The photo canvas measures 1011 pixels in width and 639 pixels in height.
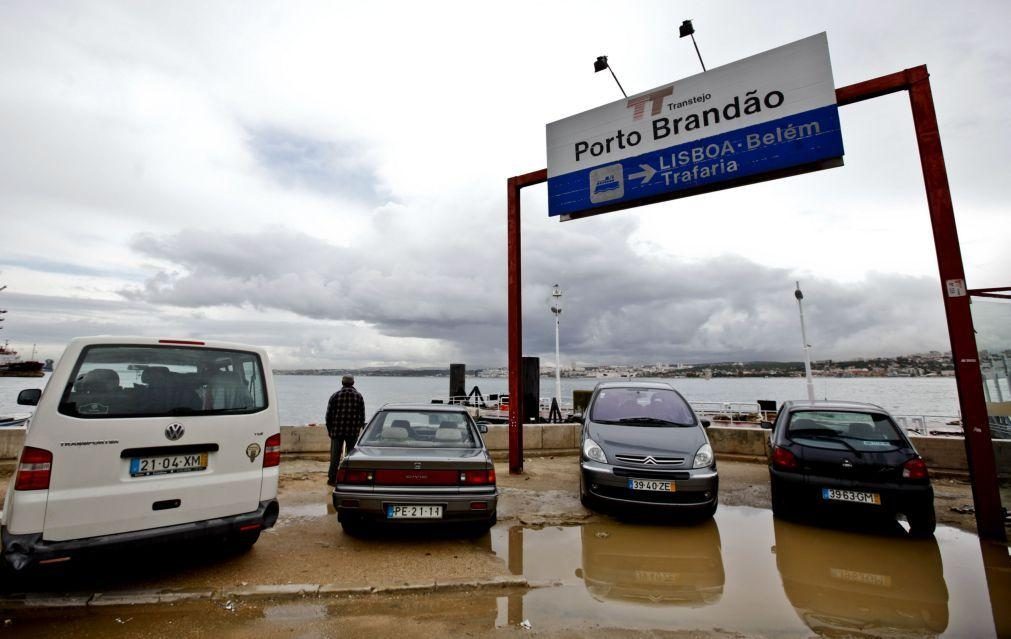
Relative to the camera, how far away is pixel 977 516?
546cm

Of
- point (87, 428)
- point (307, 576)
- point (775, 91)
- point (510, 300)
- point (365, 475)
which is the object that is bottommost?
point (307, 576)

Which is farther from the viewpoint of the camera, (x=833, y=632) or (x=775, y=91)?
(x=775, y=91)

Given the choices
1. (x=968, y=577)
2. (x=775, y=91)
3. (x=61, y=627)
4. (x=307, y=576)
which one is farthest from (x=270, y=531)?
(x=775, y=91)

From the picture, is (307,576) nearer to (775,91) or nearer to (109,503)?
(109,503)

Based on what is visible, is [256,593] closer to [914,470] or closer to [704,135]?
[914,470]

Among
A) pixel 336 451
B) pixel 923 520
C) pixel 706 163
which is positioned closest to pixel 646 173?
pixel 706 163

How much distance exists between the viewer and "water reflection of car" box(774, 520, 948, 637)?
3.56 m

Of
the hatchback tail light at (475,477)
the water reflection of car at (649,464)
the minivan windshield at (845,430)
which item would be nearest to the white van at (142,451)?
the hatchback tail light at (475,477)

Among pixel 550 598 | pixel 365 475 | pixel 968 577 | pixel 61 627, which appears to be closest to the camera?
pixel 61 627

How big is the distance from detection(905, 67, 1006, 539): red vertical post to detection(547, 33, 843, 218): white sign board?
42.2 inches

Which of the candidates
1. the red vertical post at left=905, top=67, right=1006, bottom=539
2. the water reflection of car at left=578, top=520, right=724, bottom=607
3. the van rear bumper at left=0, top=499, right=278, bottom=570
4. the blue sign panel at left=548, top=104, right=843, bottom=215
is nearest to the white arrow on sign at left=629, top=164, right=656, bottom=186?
the blue sign panel at left=548, top=104, right=843, bottom=215

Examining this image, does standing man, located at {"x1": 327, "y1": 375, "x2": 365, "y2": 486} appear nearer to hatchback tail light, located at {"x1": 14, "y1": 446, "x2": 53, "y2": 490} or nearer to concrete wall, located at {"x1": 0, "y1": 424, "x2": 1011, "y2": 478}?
concrete wall, located at {"x1": 0, "y1": 424, "x2": 1011, "y2": 478}

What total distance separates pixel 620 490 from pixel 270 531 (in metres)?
3.97

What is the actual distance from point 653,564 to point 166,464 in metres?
4.30
